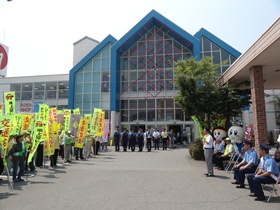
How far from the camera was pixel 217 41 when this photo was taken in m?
22.9

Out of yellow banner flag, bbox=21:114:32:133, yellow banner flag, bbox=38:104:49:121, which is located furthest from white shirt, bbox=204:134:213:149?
yellow banner flag, bbox=21:114:32:133

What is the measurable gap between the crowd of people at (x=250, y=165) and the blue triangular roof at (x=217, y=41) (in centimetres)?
1551

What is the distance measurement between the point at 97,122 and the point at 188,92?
639 cm

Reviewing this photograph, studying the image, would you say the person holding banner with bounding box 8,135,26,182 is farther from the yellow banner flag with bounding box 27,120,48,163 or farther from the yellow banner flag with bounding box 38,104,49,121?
Result: the yellow banner flag with bounding box 38,104,49,121

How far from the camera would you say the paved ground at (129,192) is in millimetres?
4805

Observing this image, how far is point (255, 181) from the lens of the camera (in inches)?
204

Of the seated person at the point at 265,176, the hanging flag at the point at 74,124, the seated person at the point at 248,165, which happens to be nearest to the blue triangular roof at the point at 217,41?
the hanging flag at the point at 74,124

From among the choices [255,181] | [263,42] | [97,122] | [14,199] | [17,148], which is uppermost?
[263,42]

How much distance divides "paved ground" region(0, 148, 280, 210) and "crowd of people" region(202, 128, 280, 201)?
0.93 feet

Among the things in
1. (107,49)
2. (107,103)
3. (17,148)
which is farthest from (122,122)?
(17,148)

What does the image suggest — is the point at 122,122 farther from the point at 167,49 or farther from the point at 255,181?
the point at 255,181

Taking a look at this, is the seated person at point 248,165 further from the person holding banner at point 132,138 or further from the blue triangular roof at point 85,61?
the blue triangular roof at point 85,61

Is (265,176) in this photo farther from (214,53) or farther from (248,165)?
(214,53)

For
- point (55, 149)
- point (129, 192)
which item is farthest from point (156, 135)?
point (129, 192)
